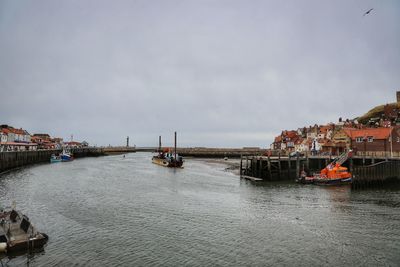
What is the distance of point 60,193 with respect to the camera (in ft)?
153

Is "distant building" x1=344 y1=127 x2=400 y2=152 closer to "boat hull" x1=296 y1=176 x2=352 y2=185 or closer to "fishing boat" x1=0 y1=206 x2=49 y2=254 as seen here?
"boat hull" x1=296 y1=176 x2=352 y2=185

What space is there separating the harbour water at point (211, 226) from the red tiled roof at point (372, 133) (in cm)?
2634

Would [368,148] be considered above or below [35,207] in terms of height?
above

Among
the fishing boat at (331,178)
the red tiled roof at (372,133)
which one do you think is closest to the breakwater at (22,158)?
the fishing boat at (331,178)

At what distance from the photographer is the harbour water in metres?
22.3

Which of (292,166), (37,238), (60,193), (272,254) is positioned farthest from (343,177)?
(37,238)

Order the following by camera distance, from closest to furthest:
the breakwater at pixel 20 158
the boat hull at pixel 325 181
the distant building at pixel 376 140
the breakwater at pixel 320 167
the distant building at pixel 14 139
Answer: the breakwater at pixel 320 167, the boat hull at pixel 325 181, the distant building at pixel 376 140, the breakwater at pixel 20 158, the distant building at pixel 14 139

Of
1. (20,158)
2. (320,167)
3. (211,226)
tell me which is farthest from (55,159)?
(211,226)

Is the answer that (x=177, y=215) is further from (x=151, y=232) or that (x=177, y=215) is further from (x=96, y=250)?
(x=96, y=250)

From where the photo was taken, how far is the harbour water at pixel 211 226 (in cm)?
2233

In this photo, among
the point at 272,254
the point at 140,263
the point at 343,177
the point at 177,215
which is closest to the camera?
the point at 140,263

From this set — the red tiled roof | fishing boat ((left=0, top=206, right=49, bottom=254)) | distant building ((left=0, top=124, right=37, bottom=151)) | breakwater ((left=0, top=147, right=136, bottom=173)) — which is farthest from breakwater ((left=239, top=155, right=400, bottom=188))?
distant building ((left=0, top=124, right=37, bottom=151))

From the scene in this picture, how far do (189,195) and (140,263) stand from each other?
24685 millimetres

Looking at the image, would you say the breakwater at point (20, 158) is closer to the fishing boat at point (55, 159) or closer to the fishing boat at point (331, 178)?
the fishing boat at point (55, 159)
